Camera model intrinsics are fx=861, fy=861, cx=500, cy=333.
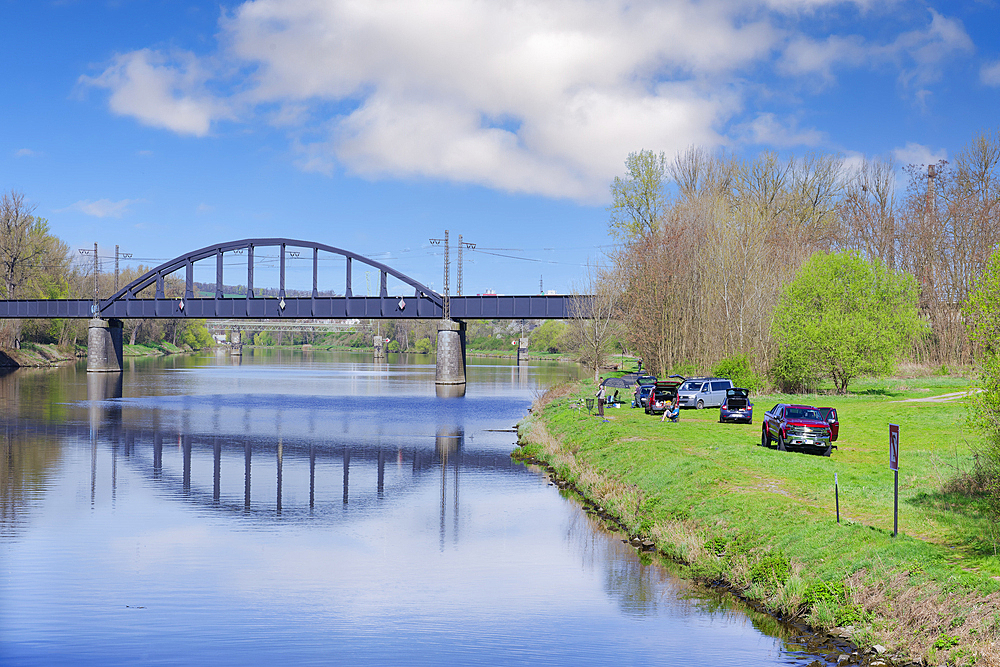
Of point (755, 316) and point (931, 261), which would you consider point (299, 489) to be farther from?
point (931, 261)

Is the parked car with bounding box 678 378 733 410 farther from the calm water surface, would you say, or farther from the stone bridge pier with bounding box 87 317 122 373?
the stone bridge pier with bounding box 87 317 122 373

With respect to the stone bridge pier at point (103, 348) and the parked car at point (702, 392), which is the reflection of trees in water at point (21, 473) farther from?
the stone bridge pier at point (103, 348)

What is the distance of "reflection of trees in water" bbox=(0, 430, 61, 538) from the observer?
2583 cm

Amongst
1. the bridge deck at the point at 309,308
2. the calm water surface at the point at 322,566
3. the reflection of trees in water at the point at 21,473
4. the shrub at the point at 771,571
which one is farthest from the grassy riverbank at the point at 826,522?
the bridge deck at the point at 309,308

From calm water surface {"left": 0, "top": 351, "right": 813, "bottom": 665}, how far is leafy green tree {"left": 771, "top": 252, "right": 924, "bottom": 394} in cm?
2590

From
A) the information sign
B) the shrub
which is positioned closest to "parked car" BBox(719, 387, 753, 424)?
the shrub

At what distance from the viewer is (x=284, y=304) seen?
110 meters

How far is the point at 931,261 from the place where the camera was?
285ft

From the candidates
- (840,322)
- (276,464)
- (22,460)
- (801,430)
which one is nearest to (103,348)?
(22,460)

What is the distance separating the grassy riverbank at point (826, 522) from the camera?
14.6m

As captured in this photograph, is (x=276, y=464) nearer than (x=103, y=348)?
Yes

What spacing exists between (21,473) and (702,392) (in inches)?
1396

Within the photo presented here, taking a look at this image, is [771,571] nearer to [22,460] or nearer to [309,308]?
[22,460]

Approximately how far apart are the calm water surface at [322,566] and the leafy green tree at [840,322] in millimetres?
25900
